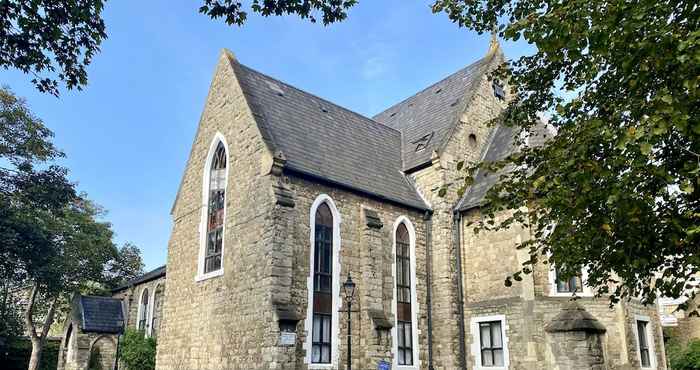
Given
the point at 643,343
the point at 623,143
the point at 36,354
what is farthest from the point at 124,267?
the point at 623,143

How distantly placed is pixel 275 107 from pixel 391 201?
4901 mm

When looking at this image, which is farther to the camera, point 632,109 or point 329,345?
point 329,345

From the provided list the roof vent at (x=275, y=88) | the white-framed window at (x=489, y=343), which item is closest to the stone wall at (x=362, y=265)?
the white-framed window at (x=489, y=343)

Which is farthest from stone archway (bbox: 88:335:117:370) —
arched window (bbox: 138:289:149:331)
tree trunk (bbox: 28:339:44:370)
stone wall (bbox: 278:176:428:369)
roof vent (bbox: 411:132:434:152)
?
roof vent (bbox: 411:132:434:152)

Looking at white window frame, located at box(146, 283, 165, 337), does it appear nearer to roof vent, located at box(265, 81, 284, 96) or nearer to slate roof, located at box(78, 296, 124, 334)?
slate roof, located at box(78, 296, 124, 334)

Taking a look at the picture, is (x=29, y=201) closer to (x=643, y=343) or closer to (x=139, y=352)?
(x=139, y=352)

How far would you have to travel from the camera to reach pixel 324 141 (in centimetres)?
1817

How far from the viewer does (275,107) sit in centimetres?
1789

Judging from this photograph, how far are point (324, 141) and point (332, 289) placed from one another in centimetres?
524

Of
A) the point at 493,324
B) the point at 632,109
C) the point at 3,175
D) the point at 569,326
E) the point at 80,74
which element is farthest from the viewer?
the point at 3,175

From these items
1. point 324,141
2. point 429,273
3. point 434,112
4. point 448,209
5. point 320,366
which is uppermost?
point 434,112

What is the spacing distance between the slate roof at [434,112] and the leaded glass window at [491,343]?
19.8ft

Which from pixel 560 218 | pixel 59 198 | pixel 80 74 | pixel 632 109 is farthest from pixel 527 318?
pixel 59 198

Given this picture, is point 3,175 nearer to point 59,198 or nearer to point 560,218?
point 59,198
